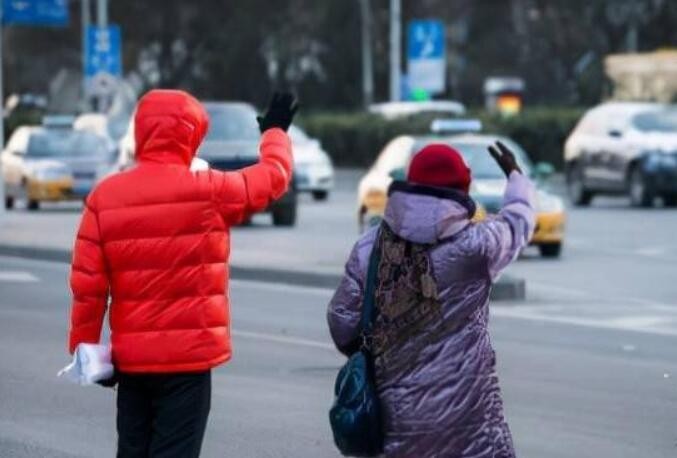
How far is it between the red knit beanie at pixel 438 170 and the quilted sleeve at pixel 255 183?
79 cm

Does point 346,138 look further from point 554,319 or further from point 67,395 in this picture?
point 67,395

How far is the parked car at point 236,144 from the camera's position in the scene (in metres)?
31.6

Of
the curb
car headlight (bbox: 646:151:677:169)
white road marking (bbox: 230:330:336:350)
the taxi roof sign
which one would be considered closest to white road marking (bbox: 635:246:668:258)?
the taxi roof sign

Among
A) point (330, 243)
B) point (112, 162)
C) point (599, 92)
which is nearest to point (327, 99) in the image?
point (599, 92)

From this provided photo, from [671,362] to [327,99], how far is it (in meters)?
61.6

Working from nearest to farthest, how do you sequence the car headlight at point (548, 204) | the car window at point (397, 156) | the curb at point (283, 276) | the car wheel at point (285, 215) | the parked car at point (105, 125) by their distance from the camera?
the curb at point (283, 276), the car headlight at point (548, 204), the car window at point (397, 156), the car wheel at point (285, 215), the parked car at point (105, 125)

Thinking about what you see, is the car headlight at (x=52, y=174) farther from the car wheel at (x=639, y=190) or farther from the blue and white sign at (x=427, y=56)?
the blue and white sign at (x=427, y=56)

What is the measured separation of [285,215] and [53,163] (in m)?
7.35

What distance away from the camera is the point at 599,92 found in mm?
64000

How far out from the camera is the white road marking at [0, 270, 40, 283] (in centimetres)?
2342

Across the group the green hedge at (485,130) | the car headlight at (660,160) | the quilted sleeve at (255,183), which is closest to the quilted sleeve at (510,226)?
the quilted sleeve at (255,183)

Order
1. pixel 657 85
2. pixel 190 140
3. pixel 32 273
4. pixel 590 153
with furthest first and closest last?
pixel 657 85 < pixel 590 153 < pixel 32 273 < pixel 190 140

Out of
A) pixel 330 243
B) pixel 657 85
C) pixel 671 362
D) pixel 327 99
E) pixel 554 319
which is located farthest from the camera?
pixel 327 99

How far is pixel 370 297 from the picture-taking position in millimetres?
7258
